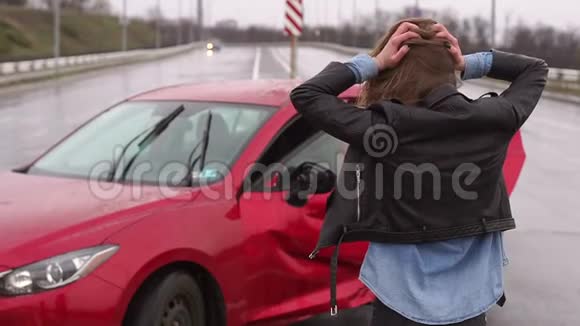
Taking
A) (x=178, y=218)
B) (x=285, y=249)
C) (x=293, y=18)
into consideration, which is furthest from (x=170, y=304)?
(x=293, y=18)

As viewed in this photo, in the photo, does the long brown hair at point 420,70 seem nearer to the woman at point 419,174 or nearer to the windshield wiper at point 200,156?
the woman at point 419,174

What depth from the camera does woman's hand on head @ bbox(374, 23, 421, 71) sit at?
82.4 inches

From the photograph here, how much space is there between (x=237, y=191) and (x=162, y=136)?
0.84 m

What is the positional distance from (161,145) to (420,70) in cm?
256

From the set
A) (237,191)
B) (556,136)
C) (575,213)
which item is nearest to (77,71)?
(556,136)

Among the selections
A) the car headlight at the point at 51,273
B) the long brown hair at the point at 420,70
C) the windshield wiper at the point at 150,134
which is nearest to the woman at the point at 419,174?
the long brown hair at the point at 420,70

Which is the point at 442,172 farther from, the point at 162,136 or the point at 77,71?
the point at 77,71

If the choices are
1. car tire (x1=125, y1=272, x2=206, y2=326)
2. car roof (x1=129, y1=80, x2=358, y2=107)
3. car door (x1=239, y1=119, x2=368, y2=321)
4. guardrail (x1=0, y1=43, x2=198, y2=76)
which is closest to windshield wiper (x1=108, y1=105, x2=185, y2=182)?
car roof (x1=129, y1=80, x2=358, y2=107)

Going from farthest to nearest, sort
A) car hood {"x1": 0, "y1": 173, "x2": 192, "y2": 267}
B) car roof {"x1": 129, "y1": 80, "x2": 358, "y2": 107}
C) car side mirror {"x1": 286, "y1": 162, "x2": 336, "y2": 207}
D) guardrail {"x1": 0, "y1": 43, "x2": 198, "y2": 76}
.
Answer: guardrail {"x1": 0, "y1": 43, "x2": 198, "y2": 76}, car roof {"x1": 129, "y1": 80, "x2": 358, "y2": 107}, car side mirror {"x1": 286, "y1": 162, "x2": 336, "y2": 207}, car hood {"x1": 0, "y1": 173, "x2": 192, "y2": 267}

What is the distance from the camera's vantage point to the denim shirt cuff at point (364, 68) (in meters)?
2.15

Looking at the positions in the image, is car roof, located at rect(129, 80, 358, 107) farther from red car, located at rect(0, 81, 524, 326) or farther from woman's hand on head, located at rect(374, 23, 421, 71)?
woman's hand on head, located at rect(374, 23, 421, 71)

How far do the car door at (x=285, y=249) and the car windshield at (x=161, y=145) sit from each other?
226 mm

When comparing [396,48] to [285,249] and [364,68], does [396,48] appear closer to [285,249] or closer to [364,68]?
[364,68]

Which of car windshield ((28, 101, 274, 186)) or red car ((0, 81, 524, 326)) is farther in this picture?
car windshield ((28, 101, 274, 186))
